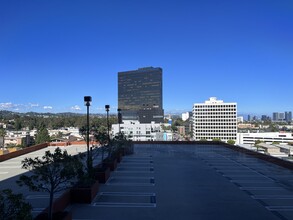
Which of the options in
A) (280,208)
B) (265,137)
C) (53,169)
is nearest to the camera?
(53,169)

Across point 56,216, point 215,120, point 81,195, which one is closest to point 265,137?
point 215,120

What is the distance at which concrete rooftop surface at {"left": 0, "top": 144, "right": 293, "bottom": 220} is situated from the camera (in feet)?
30.6

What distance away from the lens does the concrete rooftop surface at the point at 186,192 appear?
9312mm

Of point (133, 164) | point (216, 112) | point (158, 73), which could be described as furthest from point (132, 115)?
point (133, 164)

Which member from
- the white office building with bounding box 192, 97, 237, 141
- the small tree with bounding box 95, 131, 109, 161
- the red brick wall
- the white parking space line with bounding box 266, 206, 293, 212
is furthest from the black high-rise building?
the white parking space line with bounding box 266, 206, 293, 212

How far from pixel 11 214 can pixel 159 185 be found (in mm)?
8938

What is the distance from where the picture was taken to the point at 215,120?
118125 millimetres

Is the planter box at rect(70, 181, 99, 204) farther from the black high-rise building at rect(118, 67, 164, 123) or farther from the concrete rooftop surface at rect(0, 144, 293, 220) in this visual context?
the black high-rise building at rect(118, 67, 164, 123)

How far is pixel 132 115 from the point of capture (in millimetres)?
154375

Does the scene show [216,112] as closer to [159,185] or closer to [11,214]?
[159,185]

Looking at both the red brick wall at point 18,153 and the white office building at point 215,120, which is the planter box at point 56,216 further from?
the white office building at point 215,120

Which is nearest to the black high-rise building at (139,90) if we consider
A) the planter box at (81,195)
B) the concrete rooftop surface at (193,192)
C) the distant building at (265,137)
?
the distant building at (265,137)

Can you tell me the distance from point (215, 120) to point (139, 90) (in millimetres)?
60649

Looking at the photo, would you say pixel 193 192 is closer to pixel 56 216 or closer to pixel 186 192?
pixel 186 192
